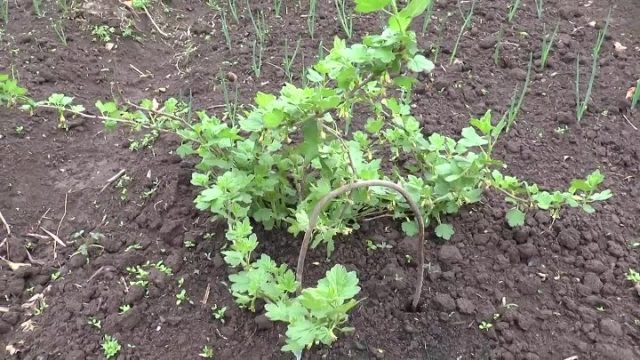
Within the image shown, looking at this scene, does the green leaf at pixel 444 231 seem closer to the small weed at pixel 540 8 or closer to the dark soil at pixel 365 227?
the dark soil at pixel 365 227

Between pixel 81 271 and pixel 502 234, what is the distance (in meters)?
1.50

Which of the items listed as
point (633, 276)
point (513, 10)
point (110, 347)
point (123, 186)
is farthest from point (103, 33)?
point (633, 276)

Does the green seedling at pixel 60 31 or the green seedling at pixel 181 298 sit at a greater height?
the green seedling at pixel 60 31

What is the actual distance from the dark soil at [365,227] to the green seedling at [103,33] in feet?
0.13

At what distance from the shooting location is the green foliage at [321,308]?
153 cm

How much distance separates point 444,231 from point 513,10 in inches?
60.4

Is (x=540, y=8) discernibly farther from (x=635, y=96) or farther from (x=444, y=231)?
(x=444, y=231)

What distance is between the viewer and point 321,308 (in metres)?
1.55

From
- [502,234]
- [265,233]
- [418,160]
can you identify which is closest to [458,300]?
[502,234]

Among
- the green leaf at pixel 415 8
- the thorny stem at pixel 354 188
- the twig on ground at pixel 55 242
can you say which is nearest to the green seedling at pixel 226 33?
the twig on ground at pixel 55 242

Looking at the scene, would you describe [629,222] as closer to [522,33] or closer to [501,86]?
[501,86]

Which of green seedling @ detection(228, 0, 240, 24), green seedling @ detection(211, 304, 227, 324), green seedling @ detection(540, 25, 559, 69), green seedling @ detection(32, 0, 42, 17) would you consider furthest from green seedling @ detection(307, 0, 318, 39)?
green seedling @ detection(211, 304, 227, 324)

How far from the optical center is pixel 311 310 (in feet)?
5.27

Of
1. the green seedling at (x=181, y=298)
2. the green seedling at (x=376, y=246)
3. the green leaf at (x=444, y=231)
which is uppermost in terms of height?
the green leaf at (x=444, y=231)
